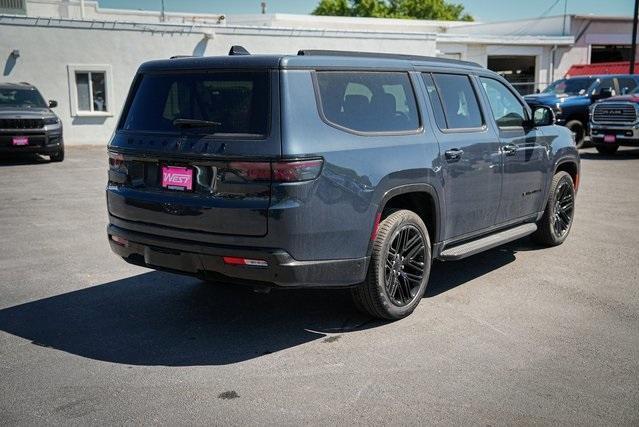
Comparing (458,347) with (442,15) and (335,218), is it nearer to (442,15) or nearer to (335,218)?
(335,218)

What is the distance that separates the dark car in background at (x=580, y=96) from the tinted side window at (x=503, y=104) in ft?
41.1

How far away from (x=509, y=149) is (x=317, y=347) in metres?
2.86

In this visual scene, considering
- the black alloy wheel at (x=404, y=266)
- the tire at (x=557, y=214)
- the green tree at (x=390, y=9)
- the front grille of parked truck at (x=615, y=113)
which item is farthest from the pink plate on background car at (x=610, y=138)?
the green tree at (x=390, y=9)

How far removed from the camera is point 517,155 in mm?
6332

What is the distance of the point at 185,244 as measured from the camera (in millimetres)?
4465

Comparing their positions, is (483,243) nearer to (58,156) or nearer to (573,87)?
(58,156)

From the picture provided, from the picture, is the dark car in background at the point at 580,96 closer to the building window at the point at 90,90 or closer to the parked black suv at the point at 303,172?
the building window at the point at 90,90

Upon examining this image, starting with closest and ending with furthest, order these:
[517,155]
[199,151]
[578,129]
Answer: [199,151] < [517,155] < [578,129]

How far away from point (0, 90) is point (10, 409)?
1477cm

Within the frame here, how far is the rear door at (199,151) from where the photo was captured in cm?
420

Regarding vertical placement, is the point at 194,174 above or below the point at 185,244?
above

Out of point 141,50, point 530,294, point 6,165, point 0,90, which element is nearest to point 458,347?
point 530,294

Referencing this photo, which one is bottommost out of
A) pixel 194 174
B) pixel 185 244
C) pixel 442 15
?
pixel 185 244

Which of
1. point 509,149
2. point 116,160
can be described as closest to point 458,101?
point 509,149
